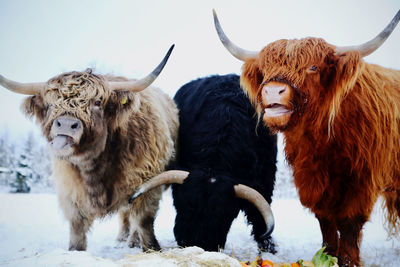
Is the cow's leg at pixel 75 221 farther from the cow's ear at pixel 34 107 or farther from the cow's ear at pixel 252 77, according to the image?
the cow's ear at pixel 252 77

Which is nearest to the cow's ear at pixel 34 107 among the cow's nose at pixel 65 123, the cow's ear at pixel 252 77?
the cow's nose at pixel 65 123

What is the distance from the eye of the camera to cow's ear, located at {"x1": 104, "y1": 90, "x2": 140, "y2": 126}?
3.11 meters

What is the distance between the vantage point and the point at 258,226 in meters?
3.92

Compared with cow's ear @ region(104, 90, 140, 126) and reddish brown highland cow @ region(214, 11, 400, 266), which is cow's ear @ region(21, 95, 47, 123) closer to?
cow's ear @ region(104, 90, 140, 126)

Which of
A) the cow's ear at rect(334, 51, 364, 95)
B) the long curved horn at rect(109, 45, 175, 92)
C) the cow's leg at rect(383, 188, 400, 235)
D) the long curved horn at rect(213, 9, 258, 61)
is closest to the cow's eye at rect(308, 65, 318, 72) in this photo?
the cow's ear at rect(334, 51, 364, 95)

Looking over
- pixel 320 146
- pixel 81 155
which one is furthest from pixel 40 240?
pixel 320 146

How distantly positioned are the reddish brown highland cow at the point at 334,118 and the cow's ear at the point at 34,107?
6.10ft

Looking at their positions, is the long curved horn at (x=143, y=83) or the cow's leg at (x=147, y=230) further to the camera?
the cow's leg at (x=147, y=230)

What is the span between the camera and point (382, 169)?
2.62 meters

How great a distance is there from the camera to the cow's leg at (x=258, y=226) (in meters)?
3.57

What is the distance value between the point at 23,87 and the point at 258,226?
3.04m

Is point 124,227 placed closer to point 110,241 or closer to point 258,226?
point 110,241

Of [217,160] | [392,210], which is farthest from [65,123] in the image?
[392,210]

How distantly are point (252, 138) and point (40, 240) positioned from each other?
2.98 m
